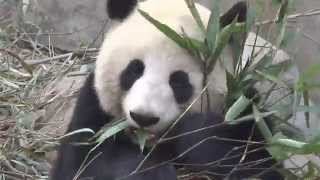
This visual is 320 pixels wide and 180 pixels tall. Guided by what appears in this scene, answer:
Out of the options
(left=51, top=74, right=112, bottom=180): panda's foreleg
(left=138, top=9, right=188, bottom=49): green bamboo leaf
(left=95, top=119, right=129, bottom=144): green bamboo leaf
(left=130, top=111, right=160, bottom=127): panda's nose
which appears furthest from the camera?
(left=51, top=74, right=112, bottom=180): panda's foreleg

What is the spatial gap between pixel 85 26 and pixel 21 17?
462mm

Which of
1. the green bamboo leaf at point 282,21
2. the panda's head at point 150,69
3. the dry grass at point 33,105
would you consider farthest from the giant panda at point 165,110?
the dry grass at point 33,105

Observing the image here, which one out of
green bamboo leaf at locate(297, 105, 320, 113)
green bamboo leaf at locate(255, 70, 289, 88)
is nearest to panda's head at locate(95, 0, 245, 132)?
green bamboo leaf at locate(255, 70, 289, 88)

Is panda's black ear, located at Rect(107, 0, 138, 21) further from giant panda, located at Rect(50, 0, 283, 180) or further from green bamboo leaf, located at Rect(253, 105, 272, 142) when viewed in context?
green bamboo leaf, located at Rect(253, 105, 272, 142)

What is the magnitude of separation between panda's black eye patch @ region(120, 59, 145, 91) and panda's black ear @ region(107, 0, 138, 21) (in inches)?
12.6

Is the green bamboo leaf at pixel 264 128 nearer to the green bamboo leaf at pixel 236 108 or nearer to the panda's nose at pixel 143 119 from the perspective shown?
the green bamboo leaf at pixel 236 108

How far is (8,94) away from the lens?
428cm

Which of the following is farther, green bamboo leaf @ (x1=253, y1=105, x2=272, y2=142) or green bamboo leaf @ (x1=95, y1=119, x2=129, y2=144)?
green bamboo leaf @ (x1=95, y1=119, x2=129, y2=144)

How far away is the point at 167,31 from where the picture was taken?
9.57 ft

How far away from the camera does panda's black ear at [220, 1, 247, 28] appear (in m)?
3.03

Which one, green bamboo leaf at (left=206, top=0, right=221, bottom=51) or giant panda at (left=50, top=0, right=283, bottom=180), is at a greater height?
green bamboo leaf at (left=206, top=0, right=221, bottom=51)

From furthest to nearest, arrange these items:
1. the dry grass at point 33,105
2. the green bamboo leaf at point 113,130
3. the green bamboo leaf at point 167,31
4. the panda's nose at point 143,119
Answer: the dry grass at point 33,105, the green bamboo leaf at point 113,130, the green bamboo leaf at point 167,31, the panda's nose at point 143,119

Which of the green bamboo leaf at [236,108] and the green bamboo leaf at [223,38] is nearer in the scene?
the green bamboo leaf at [236,108]

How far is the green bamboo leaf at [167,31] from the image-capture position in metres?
2.90
